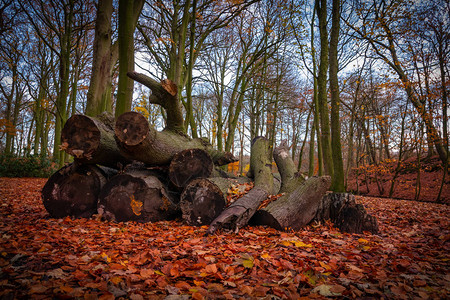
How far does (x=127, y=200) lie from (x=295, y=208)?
2.49 meters

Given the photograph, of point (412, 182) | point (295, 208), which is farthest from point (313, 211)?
point (412, 182)

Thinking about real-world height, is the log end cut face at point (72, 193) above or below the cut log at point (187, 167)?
below

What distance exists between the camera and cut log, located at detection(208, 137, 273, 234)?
112 inches

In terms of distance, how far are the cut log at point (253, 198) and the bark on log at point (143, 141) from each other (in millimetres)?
1402

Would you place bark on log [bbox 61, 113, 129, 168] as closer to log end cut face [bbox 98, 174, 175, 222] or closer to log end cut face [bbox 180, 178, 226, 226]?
log end cut face [bbox 98, 174, 175, 222]

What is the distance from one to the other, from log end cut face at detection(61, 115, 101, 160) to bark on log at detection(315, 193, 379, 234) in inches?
141

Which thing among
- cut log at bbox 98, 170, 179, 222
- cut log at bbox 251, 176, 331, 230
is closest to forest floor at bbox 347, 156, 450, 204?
cut log at bbox 251, 176, 331, 230

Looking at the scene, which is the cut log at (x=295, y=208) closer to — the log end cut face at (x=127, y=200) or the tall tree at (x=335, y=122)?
the log end cut face at (x=127, y=200)

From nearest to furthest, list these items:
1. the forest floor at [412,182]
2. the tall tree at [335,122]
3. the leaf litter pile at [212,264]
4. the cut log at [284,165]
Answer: the leaf litter pile at [212,264]
the cut log at [284,165]
the tall tree at [335,122]
the forest floor at [412,182]

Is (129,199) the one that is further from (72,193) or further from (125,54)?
(125,54)

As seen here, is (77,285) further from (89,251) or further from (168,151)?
(168,151)

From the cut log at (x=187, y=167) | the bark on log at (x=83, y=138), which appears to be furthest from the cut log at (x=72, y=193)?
the cut log at (x=187, y=167)

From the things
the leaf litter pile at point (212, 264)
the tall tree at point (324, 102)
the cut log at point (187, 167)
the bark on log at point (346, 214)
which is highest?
the tall tree at point (324, 102)

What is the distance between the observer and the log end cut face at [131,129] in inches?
118
